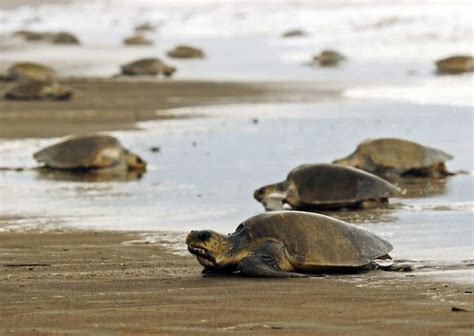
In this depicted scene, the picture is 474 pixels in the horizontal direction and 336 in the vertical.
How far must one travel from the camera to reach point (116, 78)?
2431 cm

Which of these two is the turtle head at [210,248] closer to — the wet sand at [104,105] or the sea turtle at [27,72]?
the wet sand at [104,105]

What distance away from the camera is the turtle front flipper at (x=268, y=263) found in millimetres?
6375

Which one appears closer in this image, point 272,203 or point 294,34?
point 272,203

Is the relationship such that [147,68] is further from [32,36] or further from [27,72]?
[32,36]

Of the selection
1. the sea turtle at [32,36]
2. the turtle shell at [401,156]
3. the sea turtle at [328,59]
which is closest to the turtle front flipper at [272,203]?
the turtle shell at [401,156]

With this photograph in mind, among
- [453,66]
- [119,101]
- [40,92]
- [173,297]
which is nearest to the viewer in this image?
[173,297]

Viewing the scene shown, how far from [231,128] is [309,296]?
30.6 feet

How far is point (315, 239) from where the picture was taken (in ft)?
21.7

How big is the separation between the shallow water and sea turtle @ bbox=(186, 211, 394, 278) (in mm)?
586

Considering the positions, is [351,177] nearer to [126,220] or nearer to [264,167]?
[126,220]

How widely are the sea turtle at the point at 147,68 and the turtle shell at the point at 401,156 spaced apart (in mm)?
14333

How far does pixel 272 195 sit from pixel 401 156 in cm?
233

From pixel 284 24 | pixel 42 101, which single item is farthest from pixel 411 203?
pixel 284 24

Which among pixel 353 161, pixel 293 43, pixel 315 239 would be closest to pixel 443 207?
pixel 353 161
